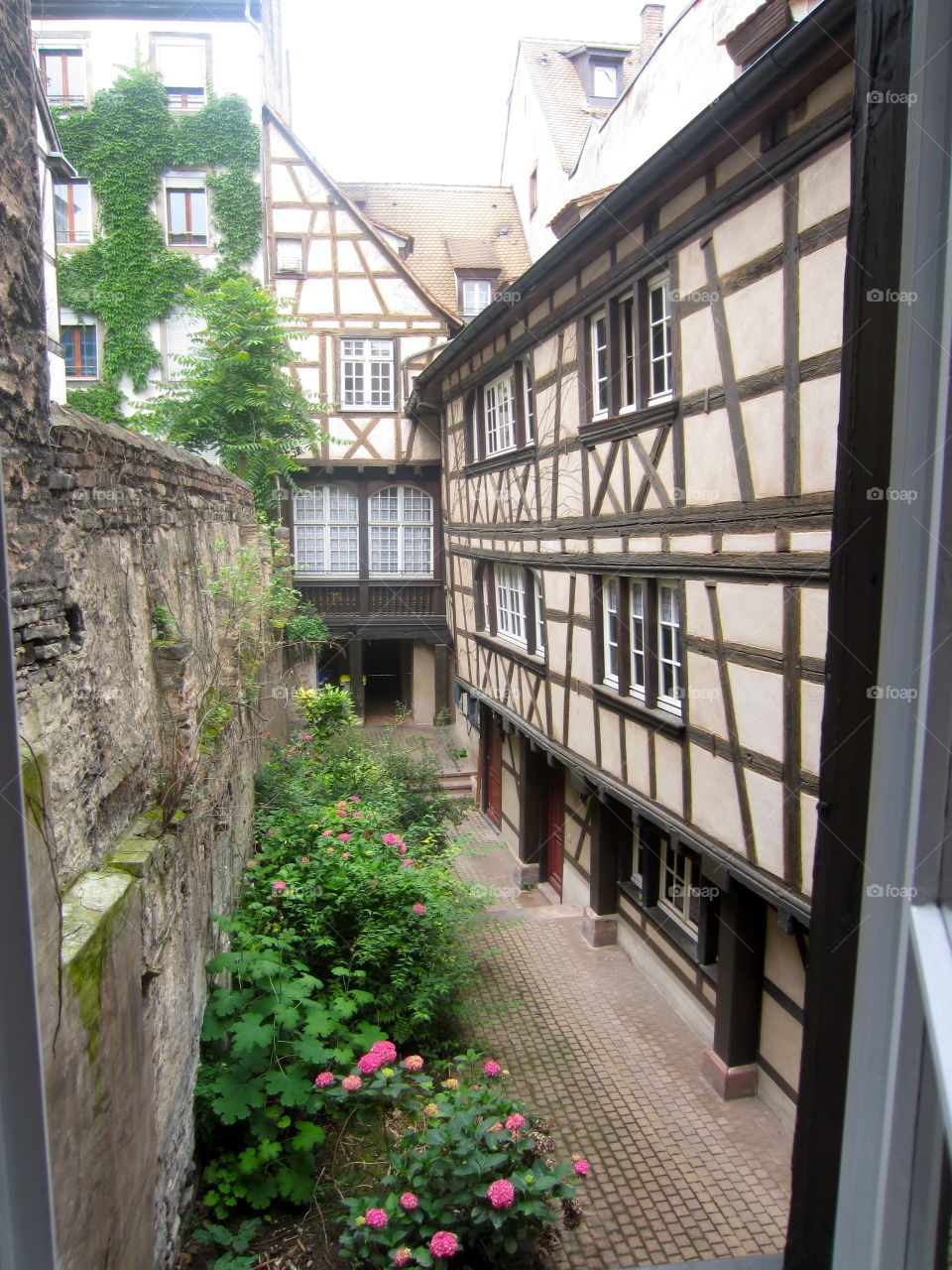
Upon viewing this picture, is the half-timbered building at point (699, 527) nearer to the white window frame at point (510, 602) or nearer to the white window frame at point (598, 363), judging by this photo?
the white window frame at point (598, 363)

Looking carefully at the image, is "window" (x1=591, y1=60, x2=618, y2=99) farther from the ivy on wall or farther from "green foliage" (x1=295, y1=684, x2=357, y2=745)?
"green foliage" (x1=295, y1=684, x2=357, y2=745)

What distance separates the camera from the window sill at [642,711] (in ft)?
18.6

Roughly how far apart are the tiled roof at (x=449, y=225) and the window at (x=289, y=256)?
1924mm

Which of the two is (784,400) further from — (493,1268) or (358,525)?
(358,525)

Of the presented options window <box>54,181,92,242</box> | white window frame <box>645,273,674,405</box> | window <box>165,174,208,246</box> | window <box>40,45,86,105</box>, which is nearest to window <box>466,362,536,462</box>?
white window frame <box>645,273,674,405</box>

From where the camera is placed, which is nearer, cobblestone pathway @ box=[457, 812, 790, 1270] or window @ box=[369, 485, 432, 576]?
cobblestone pathway @ box=[457, 812, 790, 1270]

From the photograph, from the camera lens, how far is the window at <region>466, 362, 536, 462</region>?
8.62m

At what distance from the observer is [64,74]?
523 inches

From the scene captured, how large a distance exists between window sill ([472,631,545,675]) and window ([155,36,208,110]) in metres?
9.90

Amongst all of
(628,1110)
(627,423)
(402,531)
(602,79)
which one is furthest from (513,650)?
(602,79)

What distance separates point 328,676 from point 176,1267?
13.2m

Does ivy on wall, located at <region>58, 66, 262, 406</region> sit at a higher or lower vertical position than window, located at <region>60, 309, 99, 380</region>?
higher

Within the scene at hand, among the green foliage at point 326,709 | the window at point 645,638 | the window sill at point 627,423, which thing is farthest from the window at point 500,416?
the green foliage at point 326,709

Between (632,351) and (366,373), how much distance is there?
880 centimetres
